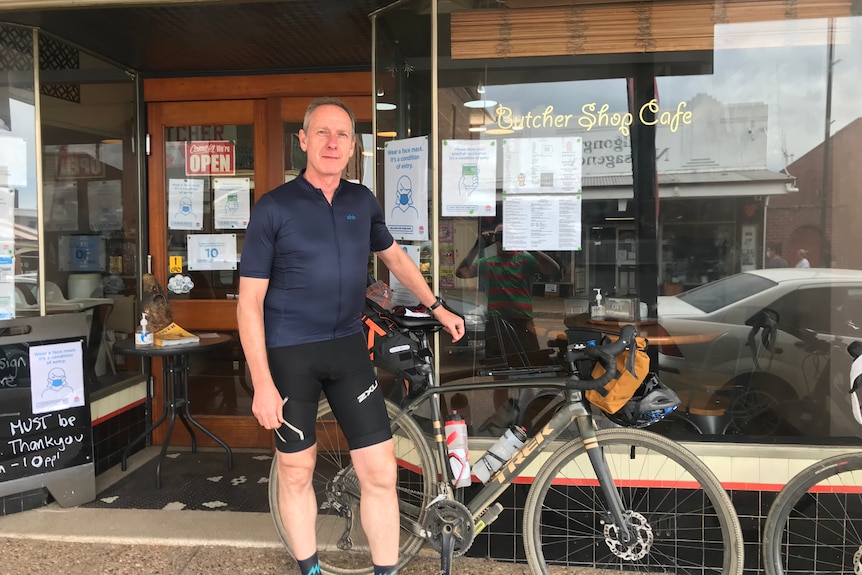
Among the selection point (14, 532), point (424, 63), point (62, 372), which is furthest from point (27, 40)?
point (14, 532)

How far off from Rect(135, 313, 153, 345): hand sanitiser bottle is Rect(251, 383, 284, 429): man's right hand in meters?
2.19

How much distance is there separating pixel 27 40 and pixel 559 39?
308 cm

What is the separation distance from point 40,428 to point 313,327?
2229mm

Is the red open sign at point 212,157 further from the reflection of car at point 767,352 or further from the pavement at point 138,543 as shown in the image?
the reflection of car at point 767,352

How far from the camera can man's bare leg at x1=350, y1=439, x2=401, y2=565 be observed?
2398mm

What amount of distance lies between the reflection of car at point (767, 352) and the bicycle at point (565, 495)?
0.57 meters

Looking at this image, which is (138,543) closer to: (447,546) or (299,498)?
(299,498)

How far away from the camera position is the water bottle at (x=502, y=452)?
261 cm

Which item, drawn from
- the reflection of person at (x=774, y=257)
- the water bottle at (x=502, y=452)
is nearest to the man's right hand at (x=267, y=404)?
the water bottle at (x=502, y=452)

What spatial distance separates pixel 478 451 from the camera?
303 cm

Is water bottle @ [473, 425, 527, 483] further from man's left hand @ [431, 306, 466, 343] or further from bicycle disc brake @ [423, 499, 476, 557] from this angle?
man's left hand @ [431, 306, 466, 343]

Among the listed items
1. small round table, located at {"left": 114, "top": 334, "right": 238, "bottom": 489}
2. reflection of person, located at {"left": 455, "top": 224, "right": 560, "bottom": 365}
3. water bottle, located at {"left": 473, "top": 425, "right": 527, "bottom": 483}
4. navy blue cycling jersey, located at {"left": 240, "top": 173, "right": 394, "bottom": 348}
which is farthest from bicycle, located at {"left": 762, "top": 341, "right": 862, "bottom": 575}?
small round table, located at {"left": 114, "top": 334, "right": 238, "bottom": 489}

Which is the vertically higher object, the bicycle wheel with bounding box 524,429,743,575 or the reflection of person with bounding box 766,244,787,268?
the reflection of person with bounding box 766,244,787,268

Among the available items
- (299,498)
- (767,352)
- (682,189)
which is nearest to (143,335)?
(299,498)
